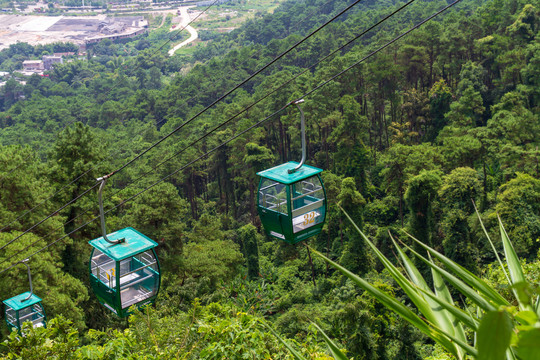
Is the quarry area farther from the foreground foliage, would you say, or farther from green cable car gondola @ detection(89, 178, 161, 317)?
the foreground foliage

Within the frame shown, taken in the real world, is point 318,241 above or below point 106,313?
below

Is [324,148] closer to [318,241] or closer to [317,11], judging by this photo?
[318,241]

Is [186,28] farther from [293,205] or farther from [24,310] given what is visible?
[293,205]

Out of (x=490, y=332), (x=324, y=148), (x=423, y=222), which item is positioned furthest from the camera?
(x=324, y=148)

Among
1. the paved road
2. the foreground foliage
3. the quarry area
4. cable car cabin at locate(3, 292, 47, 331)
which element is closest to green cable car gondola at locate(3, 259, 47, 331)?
cable car cabin at locate(3, 292, 47, 331)

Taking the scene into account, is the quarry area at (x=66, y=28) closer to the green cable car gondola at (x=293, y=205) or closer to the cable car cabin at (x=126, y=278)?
the cable car cabin at (x=126, y=278)

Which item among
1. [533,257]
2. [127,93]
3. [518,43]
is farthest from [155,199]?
[127,93]

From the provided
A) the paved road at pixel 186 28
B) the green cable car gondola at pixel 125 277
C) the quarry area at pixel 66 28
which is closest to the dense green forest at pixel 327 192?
the green cable car gondola at pixel 125 277
